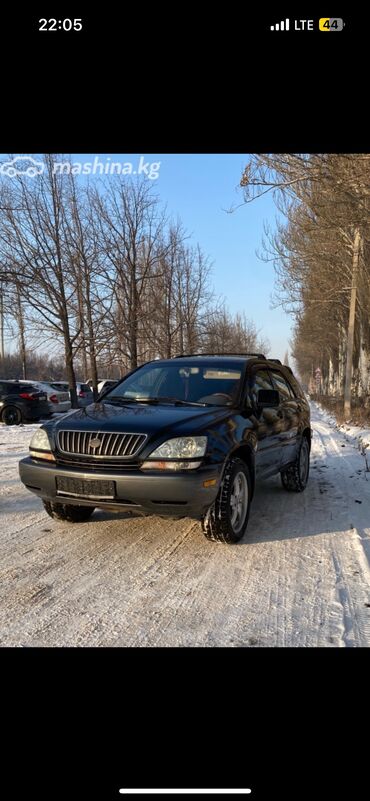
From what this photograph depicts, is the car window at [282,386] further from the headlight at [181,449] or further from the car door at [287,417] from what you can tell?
the headlight at [181,449]

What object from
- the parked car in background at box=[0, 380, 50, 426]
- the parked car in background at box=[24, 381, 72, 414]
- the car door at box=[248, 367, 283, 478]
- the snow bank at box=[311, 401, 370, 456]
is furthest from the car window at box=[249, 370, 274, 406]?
the parked car in background at box=[24, 381, 72, 414]

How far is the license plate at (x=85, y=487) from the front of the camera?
367cm

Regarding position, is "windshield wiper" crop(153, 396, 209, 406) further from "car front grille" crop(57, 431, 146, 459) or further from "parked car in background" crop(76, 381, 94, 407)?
"parked car in background" crop(76, 381, 94, 407)

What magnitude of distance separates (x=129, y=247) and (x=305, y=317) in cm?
1990

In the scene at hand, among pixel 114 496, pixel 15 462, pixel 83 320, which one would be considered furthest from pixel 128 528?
pixel 83 320

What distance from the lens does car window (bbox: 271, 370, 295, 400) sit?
19.3 ft

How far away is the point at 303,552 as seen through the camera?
3990 mm

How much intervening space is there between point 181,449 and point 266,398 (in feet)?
4.59

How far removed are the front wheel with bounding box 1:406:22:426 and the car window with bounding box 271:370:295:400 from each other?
11239mm
